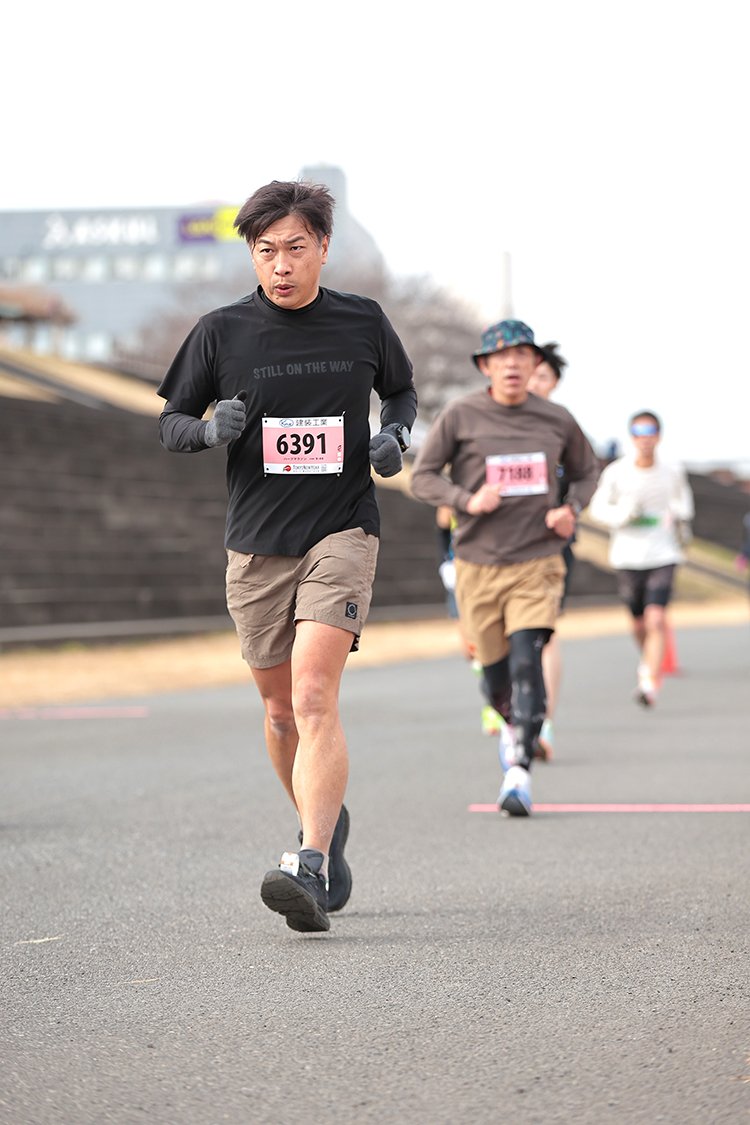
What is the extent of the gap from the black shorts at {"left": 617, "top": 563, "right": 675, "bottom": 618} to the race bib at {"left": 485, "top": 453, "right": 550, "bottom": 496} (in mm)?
→ 4740

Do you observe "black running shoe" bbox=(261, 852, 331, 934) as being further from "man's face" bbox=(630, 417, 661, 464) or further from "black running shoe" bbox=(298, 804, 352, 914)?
"man's face" bbox=(630, 417, 661, 464)

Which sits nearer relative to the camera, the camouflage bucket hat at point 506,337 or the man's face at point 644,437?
the camouflage bucket hat at point 506,337

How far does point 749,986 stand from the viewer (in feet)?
14.5

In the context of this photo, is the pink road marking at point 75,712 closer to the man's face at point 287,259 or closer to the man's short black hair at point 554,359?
the man's short black hair at point 554,359

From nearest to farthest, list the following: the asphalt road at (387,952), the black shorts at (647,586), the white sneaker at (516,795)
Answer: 1. the asphalt road at (387,952)
2. the white sneaker at (516,795)
3. the black shorts at (647,586)

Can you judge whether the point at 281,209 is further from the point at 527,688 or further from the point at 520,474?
the point at 527,688

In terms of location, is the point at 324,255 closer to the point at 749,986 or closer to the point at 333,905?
the point at 333,905

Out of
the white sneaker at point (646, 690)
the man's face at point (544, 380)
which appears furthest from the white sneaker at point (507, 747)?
the white sneaker at point (646, 690)

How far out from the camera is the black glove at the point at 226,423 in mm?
5145

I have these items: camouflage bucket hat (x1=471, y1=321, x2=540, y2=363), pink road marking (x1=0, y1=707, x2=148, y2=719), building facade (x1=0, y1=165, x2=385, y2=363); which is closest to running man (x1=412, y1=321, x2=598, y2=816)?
camouflage bucket hat (x1=471, y1=321, x2=540, y2=363)

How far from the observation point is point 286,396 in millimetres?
5387

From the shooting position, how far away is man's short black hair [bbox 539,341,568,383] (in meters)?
8.92

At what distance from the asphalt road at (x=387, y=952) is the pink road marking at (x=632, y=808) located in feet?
0.31

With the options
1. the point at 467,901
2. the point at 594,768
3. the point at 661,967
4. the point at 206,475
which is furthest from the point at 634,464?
the point at 206,475
